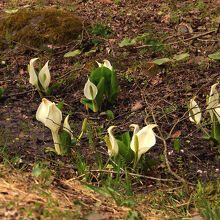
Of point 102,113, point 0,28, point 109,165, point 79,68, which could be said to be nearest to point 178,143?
point 109,165

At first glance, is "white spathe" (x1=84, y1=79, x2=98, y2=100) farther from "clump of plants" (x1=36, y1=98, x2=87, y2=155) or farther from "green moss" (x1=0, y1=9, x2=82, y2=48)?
"green moss" (x1=0, y1=9, x2=82, y2=48)

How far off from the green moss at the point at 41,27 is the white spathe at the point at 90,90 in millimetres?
1795

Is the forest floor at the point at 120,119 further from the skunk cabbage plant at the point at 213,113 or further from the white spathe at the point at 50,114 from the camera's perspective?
the white spathe at the point at 50,114

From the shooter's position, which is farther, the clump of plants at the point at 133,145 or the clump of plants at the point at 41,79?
the clump of plants at the point at 41,79

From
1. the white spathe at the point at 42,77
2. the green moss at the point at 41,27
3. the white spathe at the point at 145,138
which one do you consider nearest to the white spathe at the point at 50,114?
the white spathe at the point at 145,138

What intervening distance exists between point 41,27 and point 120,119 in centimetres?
231

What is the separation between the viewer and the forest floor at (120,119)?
5.89 feet

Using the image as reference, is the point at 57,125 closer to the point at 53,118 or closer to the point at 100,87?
the point at 53,118

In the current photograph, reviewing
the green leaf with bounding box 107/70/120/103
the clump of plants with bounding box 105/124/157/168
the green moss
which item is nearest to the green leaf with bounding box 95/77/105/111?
the green leaf with bounding box 107/70/120/103

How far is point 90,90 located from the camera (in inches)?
114

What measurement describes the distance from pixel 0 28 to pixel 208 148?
11.8 feet

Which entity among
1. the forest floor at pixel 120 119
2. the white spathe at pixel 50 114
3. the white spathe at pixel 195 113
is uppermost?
the white spathe at pixel 50 114

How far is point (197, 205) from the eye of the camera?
1848mm

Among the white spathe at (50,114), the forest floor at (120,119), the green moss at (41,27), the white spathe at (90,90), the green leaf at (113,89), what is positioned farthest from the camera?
the green moss at (41,27)
